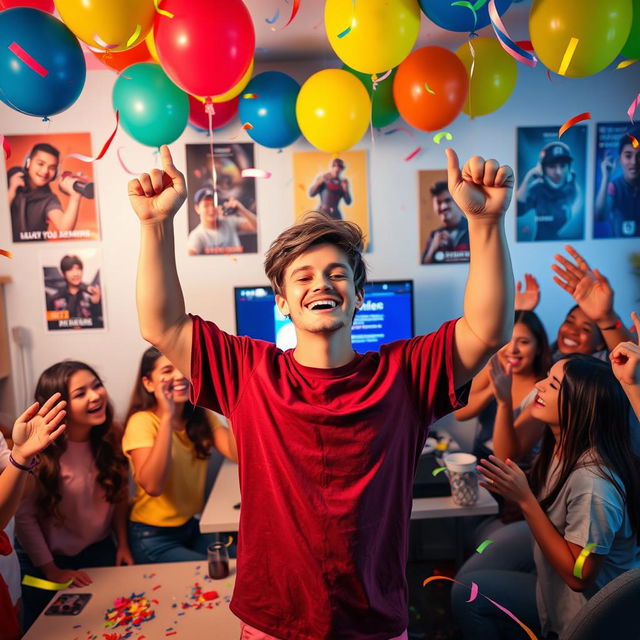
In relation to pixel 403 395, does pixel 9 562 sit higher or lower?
lower

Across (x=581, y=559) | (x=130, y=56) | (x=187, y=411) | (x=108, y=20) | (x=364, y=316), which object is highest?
(x=130, y=56)

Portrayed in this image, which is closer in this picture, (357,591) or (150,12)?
(357,591)

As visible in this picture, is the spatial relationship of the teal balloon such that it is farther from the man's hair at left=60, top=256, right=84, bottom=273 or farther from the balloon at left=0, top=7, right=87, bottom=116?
the man's hair at left=60, top=256, right=84, bottom=273

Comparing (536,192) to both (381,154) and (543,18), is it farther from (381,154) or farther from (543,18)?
(543,18)

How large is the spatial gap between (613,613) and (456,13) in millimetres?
1671

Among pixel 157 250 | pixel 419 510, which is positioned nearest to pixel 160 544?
pixel 419 510

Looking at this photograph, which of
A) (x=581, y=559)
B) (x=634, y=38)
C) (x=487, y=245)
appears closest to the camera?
(x=487, y=245)

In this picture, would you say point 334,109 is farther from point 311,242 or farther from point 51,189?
point 51,189

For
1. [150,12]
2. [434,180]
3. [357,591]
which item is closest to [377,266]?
[434,180]

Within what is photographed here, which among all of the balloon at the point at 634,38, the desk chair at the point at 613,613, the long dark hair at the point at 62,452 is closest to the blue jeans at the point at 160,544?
the long dark hair at the point at 62,452

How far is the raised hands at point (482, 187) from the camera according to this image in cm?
101

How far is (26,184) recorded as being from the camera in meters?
2.80

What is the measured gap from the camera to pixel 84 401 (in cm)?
210

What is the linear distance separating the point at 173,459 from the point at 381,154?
1.80 m
